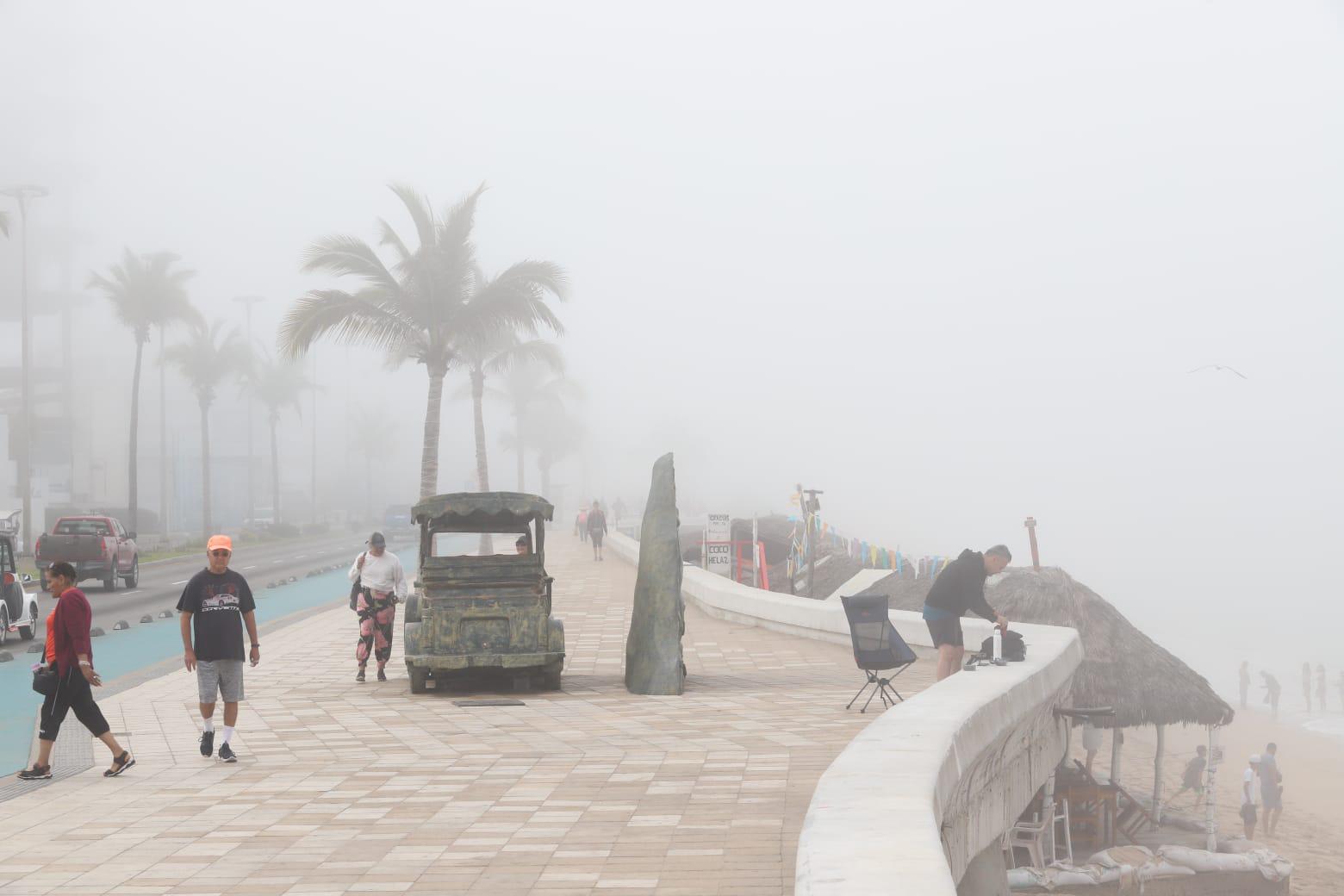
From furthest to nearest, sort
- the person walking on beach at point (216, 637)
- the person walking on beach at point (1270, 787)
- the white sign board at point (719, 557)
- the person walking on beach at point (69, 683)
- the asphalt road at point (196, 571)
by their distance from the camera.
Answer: the person walking on beach at point (1270, 787), the asphalt road at point (196, 571), the white sign board at point (719, 557), the person walking on beach at point (216, 637), the person walking on beach at point (69, 683)

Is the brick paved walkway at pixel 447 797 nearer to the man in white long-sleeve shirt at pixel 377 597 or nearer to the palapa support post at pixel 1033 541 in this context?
the man in white long-sleeve shirt at pixel 377 597

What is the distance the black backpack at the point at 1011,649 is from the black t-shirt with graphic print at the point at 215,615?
575cm

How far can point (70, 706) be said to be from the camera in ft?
28.4

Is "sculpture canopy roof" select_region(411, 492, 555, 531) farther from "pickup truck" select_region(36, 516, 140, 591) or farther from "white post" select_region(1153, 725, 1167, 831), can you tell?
"pickup truck" select_region(36, 516, 140, 591)

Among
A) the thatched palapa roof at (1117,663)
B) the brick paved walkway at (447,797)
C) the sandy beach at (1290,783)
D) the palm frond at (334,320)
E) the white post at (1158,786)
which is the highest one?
the palm frond at (334,320)

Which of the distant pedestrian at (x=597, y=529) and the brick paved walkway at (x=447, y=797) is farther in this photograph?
the distant pedestrian at (x=597, y=529)

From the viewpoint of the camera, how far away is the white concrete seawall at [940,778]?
12.9 ft

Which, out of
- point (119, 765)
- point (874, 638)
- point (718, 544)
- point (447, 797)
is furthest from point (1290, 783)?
point (119, 765)

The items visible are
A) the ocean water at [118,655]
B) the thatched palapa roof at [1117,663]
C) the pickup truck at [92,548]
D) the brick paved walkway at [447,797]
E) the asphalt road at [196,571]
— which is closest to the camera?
the brick paved walkway at [447,797]

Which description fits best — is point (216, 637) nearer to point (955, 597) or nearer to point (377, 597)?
point (377, 597)

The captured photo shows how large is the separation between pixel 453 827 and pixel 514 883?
122 centimetres

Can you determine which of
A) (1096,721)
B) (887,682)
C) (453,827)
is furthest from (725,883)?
(1096,721)

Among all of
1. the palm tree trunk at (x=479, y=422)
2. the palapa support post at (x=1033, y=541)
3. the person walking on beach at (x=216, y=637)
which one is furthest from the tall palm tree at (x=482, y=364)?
the person walking on beach at (x=216, y=637)

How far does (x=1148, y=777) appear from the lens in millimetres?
36000
